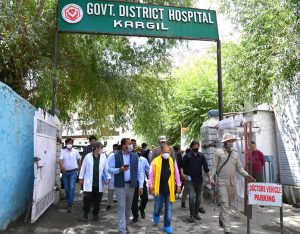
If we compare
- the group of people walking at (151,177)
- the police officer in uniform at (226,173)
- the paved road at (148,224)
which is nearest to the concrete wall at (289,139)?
the paved road at (148,224)

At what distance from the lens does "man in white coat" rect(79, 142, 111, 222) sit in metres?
7.98

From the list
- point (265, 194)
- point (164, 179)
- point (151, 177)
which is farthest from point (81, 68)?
point (265, 194)

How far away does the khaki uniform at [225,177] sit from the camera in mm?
6876

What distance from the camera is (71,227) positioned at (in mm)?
7406

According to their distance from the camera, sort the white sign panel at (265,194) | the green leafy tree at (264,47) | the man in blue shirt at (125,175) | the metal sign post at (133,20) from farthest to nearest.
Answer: the metal sign post at (133,20) < the green leafy tree at (264,47) < the man in blue shirt at (125,175) < the white sign panel at (265,194)

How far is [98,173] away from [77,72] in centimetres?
466

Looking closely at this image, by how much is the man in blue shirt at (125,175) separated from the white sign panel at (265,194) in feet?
6.87

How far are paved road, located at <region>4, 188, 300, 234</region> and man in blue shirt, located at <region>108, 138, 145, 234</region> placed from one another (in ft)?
2.35

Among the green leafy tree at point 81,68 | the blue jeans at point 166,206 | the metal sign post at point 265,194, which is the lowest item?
the blue jeans at point 166,206

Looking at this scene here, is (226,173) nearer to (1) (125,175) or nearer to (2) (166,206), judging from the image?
(2) (166,206)

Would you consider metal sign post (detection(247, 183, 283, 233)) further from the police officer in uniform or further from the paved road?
the paved road

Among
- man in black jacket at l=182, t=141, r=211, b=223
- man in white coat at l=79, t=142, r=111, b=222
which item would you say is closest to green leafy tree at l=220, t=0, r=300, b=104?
man in black jacket at l=182, t=141, r=211, b=223

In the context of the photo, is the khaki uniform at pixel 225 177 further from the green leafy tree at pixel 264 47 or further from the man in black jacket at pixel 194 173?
the green leafy tree at pixel 264 47

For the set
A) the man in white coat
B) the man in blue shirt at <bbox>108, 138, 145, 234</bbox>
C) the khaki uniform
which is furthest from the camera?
the man in white coat
